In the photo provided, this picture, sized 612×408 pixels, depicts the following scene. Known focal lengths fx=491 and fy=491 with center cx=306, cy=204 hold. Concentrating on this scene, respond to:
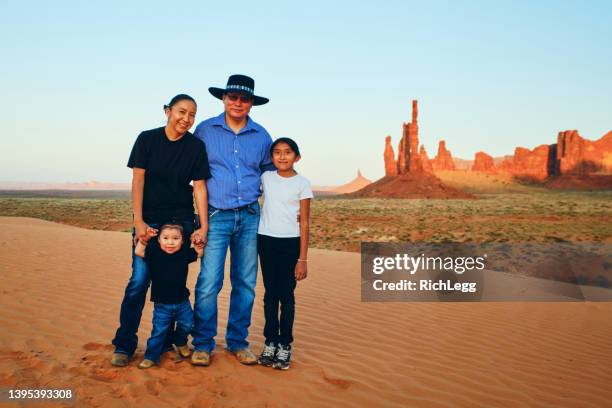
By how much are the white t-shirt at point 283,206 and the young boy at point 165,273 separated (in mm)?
666

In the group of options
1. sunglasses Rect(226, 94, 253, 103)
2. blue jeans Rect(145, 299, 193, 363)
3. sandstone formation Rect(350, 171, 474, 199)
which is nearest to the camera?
blue jeans Rect(145, 299, 193, 363)

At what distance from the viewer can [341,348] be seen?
5441 mm

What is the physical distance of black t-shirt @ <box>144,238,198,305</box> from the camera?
4.17 meters

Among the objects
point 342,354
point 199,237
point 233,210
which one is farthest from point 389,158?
point 199,237

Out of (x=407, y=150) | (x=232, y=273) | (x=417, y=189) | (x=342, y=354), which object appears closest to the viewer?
(x=232, y=273)

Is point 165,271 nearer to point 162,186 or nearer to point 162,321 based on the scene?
point 162,321

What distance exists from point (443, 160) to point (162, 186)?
14621cm

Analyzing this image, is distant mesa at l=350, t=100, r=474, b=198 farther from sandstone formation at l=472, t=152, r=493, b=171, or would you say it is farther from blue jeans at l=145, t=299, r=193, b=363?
blue jeans at l=145, t=299, r=193, b=363

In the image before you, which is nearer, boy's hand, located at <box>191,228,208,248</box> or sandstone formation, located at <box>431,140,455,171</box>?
boy's hand, located at <box>191,228,208,248</box>

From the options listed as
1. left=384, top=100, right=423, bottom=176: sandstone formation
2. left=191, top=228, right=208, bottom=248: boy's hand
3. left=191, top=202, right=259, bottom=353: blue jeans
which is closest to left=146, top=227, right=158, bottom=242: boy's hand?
left=191, top=228, right=208, bottom=248: boy's hand

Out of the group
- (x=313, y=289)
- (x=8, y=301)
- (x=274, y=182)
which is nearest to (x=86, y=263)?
(x=8, y=301)

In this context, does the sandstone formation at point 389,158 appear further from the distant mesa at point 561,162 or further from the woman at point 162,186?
the woman at point 162,186

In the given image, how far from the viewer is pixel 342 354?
5.21 metres

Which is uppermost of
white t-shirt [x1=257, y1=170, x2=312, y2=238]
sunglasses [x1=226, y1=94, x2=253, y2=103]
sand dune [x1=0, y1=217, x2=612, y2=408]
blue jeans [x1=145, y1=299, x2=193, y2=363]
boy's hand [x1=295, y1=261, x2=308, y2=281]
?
sunglasses [x1=226, y1=94, x2=253, y2=103]
